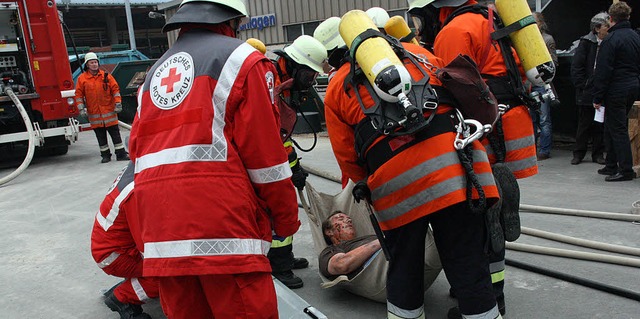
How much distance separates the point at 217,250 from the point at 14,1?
8.66 meters

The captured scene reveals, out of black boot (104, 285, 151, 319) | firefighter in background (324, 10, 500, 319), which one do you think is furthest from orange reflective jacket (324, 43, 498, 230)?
black boot (104, 285, 151, 319)

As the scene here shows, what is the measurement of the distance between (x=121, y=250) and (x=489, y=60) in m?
2.24

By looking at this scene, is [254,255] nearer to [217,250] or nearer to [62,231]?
[217,250]

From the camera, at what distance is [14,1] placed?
8.70 m

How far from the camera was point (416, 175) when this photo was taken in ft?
7.31

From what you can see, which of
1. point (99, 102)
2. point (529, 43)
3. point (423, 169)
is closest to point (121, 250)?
point (423, 169)

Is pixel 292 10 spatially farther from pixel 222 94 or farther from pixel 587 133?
pixel 222 94

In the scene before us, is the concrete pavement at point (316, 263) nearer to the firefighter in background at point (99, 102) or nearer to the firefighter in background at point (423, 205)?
the firefighter in background at point (423, 205)

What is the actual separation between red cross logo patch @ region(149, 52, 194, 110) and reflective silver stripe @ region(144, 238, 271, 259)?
50 centimetres

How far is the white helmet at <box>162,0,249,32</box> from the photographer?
2.06m

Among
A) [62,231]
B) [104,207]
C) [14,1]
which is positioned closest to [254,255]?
[104,207]

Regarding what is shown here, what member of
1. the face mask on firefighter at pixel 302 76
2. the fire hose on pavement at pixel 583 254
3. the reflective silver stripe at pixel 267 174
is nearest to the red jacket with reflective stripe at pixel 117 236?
the reflective silver stripe at pixel 267 174

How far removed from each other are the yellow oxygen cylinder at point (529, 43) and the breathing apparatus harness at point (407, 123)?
636mm

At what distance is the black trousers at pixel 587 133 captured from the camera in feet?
21.6
